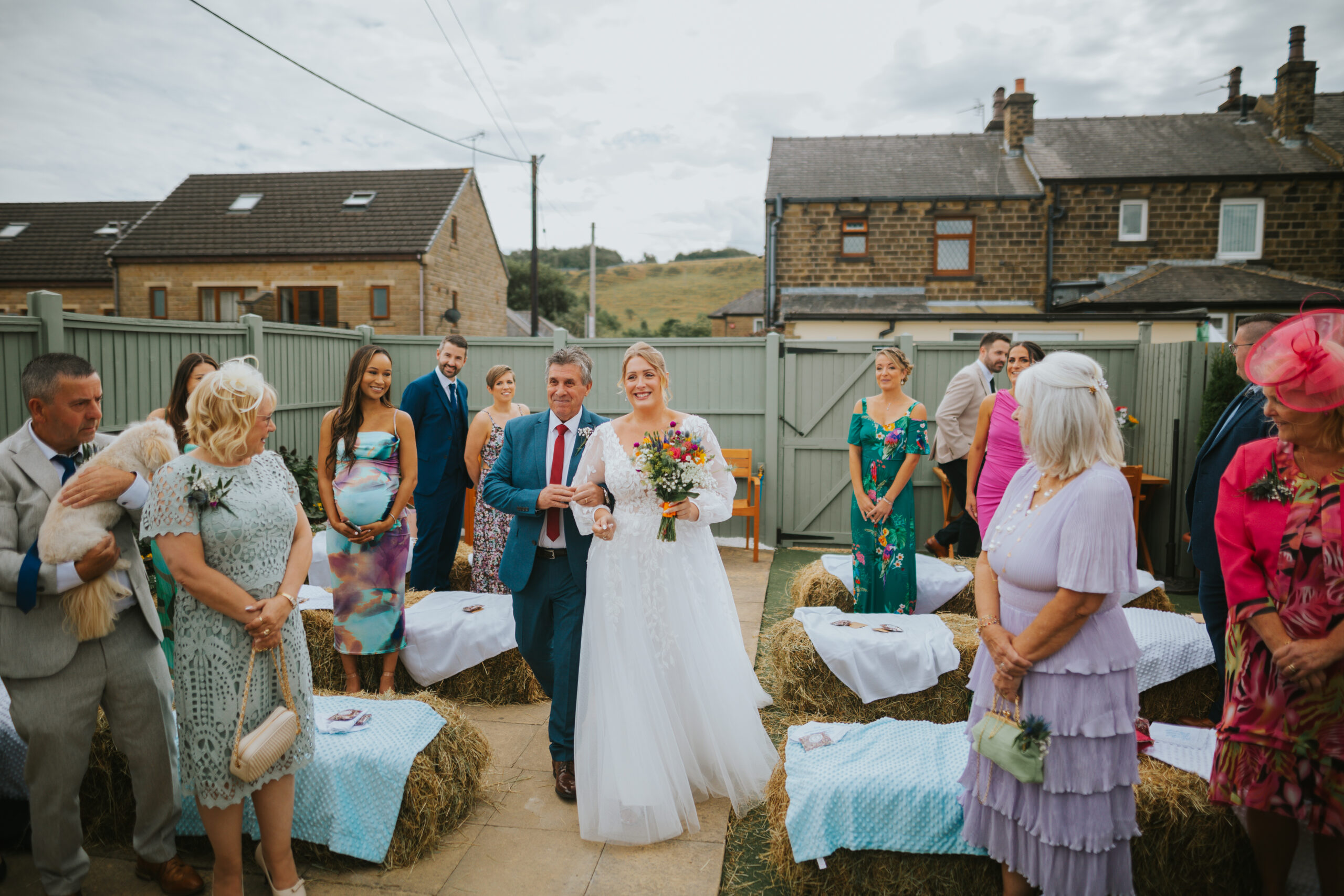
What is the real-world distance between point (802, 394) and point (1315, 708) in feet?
22.2

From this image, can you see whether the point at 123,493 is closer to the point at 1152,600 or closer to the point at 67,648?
the point at 67,648

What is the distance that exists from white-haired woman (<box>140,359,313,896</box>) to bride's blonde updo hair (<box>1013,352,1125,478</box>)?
2334mm

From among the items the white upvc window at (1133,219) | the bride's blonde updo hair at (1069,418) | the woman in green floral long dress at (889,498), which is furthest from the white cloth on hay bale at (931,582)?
the white upvc window at (1133,219)

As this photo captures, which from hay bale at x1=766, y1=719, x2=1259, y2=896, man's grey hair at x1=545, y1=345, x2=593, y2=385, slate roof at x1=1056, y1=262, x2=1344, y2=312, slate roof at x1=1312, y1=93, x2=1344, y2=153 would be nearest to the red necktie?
man's grey hair at x1=545, y1=345, x2=593, y2=385

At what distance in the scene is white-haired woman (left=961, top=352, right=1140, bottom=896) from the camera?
6.99 ft

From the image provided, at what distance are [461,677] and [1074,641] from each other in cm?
341

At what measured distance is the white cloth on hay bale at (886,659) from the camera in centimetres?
405

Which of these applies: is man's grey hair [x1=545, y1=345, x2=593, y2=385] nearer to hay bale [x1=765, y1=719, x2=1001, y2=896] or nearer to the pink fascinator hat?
hay bale [x1=765, y1=719, x2=1001, y2=896]

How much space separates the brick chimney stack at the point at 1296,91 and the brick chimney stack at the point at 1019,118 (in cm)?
552

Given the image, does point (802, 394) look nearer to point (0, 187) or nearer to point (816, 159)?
point (0, 187)

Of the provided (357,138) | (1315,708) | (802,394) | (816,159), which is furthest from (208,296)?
(1315,708)

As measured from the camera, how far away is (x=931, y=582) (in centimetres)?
554

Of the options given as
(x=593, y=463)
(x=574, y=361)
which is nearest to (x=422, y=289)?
(x=574, y=361)

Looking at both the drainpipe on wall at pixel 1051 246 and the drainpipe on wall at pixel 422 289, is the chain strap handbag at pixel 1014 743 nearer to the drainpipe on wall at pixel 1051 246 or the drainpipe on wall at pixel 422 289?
the drainpipe on wall at pixel 1051 246
